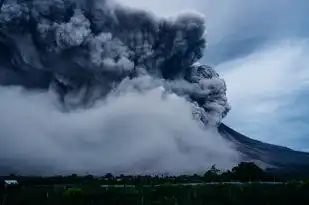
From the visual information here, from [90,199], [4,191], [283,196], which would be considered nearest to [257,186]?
[283,196]

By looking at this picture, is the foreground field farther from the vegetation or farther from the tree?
the tree

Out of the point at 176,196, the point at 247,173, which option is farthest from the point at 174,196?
the point at 247,173

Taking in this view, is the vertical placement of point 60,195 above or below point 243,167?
below

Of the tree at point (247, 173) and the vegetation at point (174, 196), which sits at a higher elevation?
the tree at point (247, 173)

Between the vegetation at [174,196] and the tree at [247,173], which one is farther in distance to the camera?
the tree at [247,173]

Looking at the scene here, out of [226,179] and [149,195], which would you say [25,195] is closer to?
[149,195]

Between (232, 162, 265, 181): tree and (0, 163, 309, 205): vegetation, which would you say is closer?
(0, 163, 309, 205): vegetation

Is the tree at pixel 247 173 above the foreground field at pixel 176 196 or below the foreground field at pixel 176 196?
above

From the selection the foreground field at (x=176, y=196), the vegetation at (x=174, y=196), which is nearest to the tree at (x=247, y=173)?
the vegetation at (x=174, y=196)

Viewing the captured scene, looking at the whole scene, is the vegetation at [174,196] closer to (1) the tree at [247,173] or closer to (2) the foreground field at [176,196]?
(2) the foreground field at [176,196]

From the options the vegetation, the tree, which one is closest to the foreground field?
the vegetation

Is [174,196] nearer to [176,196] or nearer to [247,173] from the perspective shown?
[176,196]
